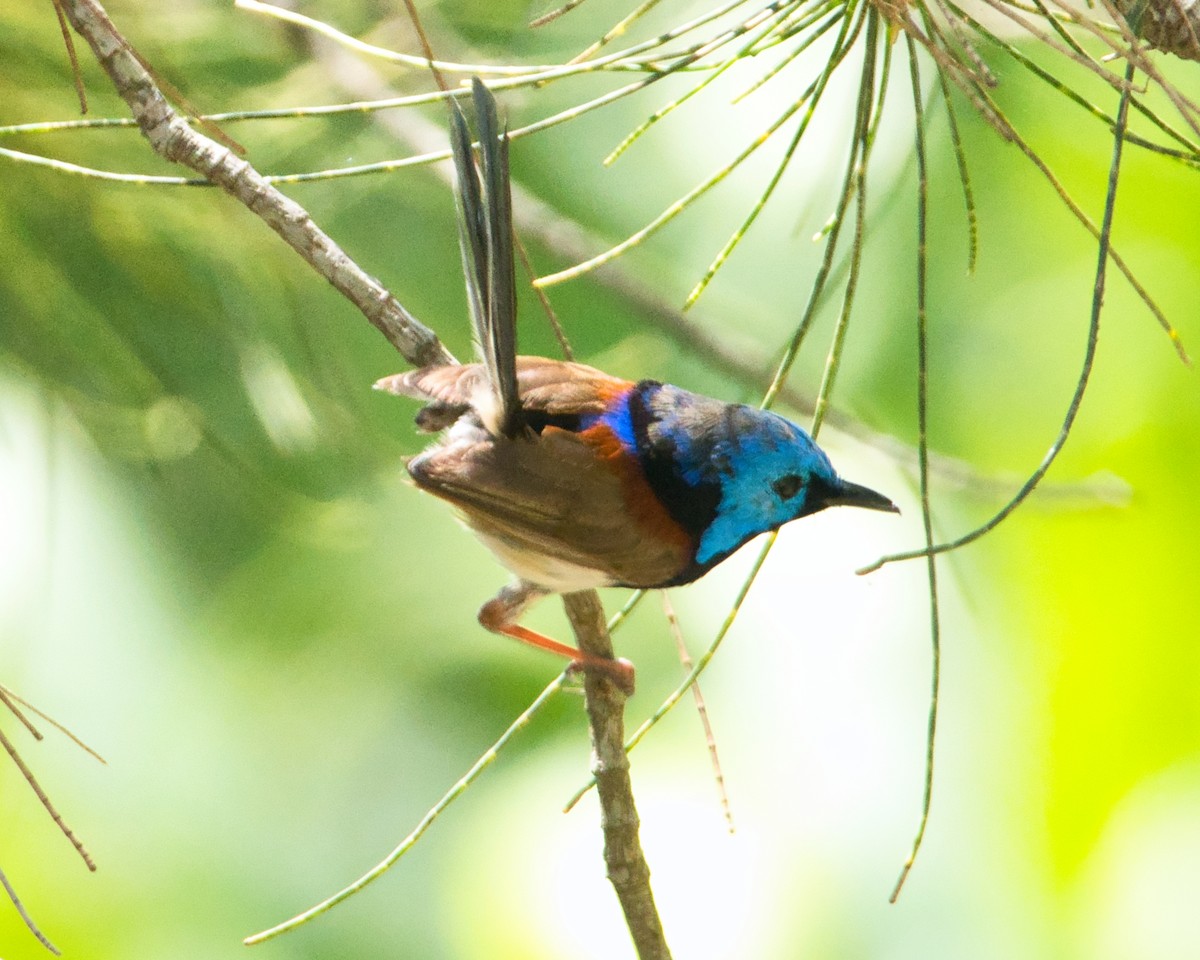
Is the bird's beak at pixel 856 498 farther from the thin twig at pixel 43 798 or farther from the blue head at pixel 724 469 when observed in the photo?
the thin twig at pixel 43 798

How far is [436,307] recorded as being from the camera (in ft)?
11.2

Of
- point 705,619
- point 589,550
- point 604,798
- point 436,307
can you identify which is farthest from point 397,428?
point 604,798

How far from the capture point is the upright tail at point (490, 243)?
52.7 inches

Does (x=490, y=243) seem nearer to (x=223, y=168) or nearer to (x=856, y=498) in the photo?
(x=223, y=168)

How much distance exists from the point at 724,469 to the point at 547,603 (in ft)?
7.22

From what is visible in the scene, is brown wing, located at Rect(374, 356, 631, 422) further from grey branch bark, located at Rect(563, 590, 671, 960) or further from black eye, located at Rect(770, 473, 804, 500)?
grey branch bark, located at Rect(563, 590, 671, 960)

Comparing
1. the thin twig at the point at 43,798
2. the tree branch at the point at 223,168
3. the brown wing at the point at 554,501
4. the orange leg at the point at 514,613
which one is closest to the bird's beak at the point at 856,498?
the brown wing at the point at 554,501

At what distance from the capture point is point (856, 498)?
1.84 m

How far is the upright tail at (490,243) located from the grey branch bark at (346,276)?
10cm

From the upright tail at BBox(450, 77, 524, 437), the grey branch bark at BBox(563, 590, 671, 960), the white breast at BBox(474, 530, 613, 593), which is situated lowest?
the grey branch bark at BBox(563, 590, 671, 960)

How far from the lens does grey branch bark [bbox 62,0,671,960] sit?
3.98 feet

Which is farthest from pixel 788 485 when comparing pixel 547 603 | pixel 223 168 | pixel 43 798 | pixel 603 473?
pixel 547 603

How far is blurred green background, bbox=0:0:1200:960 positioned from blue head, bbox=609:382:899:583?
0.50 metres

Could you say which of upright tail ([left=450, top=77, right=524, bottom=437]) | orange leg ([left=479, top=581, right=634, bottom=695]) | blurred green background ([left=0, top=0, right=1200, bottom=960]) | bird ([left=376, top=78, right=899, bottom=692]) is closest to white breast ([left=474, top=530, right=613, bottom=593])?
bird ([left=376, top=78, right=899, bottom=692])
